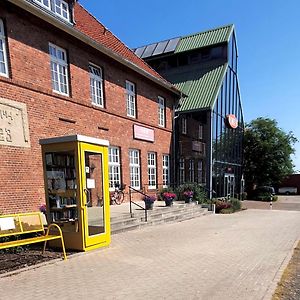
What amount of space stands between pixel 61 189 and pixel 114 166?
8.21 m

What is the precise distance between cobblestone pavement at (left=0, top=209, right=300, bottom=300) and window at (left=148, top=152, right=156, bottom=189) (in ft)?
31.5

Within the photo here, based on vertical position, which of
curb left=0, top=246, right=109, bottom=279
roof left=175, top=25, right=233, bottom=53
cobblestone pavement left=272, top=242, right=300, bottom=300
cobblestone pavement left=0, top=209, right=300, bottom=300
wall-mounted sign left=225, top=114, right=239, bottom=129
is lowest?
cobblestone pavement left=272, top=242, right=300, bottom=300

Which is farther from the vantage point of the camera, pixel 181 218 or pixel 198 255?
pixel 181 218

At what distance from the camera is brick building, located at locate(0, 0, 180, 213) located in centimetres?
1078

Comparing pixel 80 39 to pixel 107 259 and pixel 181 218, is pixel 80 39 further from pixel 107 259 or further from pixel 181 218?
pixel 107 259

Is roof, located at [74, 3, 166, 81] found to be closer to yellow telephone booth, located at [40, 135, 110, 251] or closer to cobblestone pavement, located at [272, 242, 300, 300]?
yellow telephone booth, located at [40, 135, 110, 251]

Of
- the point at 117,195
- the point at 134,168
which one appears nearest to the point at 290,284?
the point at 117,195

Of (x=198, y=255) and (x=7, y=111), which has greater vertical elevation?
(x=7, y=111)

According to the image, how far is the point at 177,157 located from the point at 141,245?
566 inches

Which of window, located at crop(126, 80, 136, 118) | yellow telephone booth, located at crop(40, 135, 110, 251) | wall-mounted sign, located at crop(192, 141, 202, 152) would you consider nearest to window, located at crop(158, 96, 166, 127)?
window, located at crop(126, 80, 136, 118)

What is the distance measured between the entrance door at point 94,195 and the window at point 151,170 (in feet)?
36.1

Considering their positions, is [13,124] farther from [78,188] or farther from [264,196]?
[264,196]

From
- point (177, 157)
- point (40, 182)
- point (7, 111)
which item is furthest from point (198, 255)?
point (177, 157)

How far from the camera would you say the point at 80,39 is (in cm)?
1379
